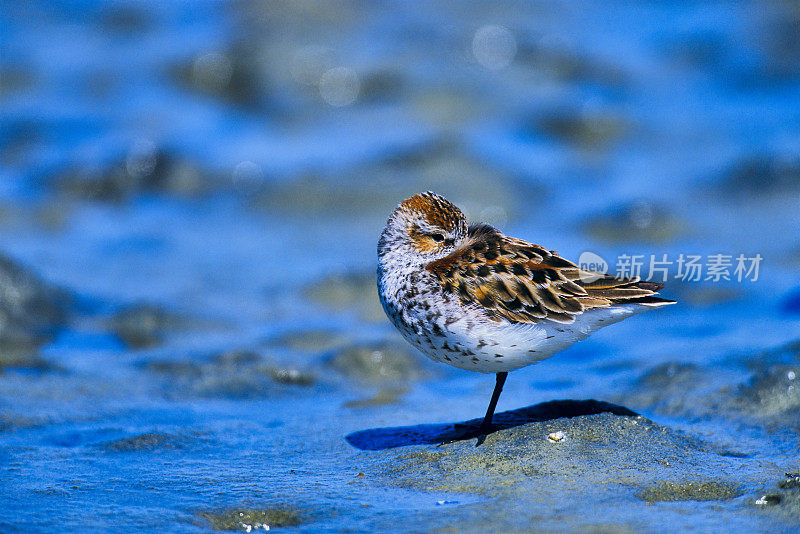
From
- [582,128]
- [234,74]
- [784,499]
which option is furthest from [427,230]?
[234,74]

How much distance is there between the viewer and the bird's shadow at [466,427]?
6.48 meters

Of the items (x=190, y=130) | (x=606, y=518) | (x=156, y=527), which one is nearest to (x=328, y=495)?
(x=156, y=527)

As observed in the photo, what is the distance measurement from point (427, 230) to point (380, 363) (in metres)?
2.94

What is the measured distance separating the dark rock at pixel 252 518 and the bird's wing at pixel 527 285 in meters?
1.89

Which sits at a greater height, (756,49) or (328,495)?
(756,49)

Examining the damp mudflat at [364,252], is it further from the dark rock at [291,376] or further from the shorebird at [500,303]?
the shorebird at [500,303]

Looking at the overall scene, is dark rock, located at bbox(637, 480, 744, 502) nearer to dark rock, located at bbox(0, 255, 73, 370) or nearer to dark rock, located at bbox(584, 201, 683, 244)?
dark rock, located at bbox(0, 255, 73, 370)

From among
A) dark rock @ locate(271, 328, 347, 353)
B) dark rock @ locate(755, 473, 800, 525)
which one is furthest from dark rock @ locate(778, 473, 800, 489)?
dark rock @ locate(271, 328, 347, 353)

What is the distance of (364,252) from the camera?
12.3 meters

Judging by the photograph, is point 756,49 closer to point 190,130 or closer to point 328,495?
point 190,130

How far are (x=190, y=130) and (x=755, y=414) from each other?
1057cm

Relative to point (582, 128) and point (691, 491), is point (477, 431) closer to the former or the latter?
point (691, 491)

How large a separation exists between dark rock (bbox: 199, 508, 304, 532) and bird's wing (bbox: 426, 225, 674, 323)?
1.89m

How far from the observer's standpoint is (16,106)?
634 inches
